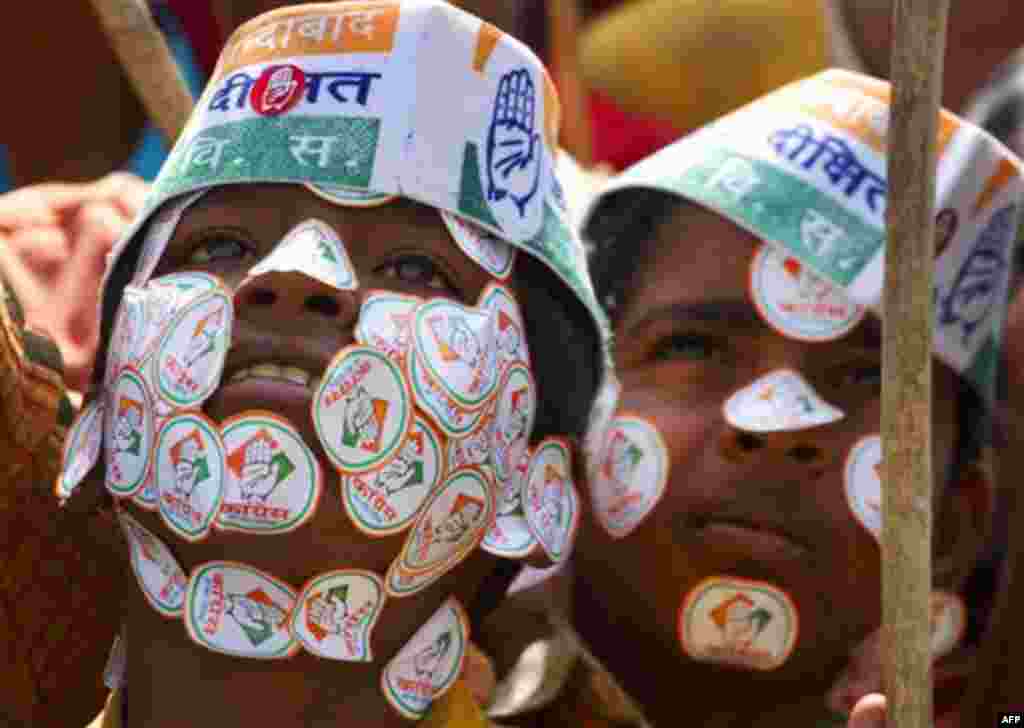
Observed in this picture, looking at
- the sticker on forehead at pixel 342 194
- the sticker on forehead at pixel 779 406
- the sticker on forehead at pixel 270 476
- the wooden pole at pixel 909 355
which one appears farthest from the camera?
the sticker on forehead at pixel 779 406

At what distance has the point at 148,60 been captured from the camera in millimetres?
3268

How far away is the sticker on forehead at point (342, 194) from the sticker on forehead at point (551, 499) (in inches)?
15.5

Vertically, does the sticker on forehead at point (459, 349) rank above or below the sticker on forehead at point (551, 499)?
above

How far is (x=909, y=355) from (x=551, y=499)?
0.59 meters

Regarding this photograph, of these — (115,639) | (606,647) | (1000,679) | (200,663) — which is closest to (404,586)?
(200,663)

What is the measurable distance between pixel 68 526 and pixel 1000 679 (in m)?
1.45

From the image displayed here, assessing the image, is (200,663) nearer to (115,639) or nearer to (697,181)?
(115,639)

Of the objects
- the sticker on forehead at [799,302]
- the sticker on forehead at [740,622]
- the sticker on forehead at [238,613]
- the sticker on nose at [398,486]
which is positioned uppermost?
the sticker on nose at [398,486]

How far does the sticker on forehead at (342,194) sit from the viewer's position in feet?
8.78

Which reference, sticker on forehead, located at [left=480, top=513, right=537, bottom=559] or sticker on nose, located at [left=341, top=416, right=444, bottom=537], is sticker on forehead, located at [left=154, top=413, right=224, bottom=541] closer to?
sticker on nose, located at [left=341, top=416, right=444, bottom=537]

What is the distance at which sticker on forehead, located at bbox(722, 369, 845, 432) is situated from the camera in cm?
309

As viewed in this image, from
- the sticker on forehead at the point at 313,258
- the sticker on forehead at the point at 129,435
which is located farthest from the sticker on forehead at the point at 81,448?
the sticker on forehead at the point at 313,258

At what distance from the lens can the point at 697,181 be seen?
3.27m

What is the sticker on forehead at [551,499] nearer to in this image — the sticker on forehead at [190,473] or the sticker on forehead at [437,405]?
the sticker on forehead at [437,405]
